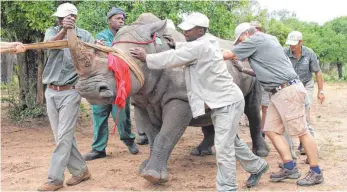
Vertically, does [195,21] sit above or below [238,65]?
above

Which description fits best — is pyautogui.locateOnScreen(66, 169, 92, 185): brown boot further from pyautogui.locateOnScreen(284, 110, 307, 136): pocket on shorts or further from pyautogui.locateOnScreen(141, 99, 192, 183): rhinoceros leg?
pyautogui.locateOnScreen(284, 110, 307, 136): pocket on shorts

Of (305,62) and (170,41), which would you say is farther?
(305,62)

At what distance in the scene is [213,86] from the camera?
4.92 m

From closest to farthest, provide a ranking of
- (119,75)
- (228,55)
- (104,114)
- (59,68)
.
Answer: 1. (119,75)
2. (228,55)
3. (59,68)
4. (104,114)

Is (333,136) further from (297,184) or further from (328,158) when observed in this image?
(297,184)

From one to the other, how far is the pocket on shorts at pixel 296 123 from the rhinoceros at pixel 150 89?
1054mm

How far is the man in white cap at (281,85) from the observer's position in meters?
5.37

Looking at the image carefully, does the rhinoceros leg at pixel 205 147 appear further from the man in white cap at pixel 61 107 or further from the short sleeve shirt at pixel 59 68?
the short sleeve shirt at pixel 59 68

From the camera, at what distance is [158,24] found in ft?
18.5

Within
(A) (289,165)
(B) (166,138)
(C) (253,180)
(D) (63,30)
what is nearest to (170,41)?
(B) (166,138)

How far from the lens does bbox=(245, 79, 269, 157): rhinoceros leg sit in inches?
287

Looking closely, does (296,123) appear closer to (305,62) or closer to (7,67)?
(305,62)

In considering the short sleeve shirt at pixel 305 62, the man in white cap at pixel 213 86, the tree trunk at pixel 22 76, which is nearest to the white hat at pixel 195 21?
the man in white cap at pixel 213 86

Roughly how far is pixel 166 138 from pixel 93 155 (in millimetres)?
1936
